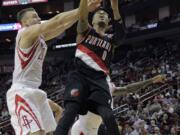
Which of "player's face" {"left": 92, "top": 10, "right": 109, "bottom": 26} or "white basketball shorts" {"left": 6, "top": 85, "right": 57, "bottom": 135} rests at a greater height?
"player's face" {"left": 92, "top": 10, "right": 109, "bottom": 26}

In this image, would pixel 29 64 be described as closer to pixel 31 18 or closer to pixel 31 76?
pixel 31 76

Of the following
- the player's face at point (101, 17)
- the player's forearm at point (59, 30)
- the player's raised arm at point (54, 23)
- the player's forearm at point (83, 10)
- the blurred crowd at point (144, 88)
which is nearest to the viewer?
the player's forearm at point (83, 10)

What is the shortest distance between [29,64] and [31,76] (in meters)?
0.15

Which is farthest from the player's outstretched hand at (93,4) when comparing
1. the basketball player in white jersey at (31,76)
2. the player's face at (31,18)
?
the player's face at (31,18)

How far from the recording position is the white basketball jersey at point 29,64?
5.55 metres

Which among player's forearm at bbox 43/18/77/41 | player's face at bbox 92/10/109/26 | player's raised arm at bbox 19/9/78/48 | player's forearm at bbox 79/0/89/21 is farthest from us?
player's face at bbox 92/10/109/26

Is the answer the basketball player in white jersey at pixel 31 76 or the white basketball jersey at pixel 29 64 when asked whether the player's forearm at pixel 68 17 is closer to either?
the basketball player in white jersey at pixel 31 76

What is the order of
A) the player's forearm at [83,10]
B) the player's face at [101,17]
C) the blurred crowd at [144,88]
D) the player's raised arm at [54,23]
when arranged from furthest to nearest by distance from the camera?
the blurred crowd at [144,88], the player's face at [101,17], the player's raised arm at [54,23], the player's forearm at [83,10]

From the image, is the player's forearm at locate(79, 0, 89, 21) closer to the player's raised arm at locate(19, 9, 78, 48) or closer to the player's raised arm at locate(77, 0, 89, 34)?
the player's raised arm at locate(77, 0, 89, 34)

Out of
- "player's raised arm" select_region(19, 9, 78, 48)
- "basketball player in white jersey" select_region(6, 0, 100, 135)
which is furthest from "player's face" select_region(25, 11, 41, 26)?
"player's raised arm" select_region(19, 9, 78, 48)

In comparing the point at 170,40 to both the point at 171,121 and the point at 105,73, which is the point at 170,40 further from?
the point at 105,73

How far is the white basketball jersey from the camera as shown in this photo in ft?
18.2

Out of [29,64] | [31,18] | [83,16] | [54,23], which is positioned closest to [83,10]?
[83,16]

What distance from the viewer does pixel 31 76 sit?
5609mm
